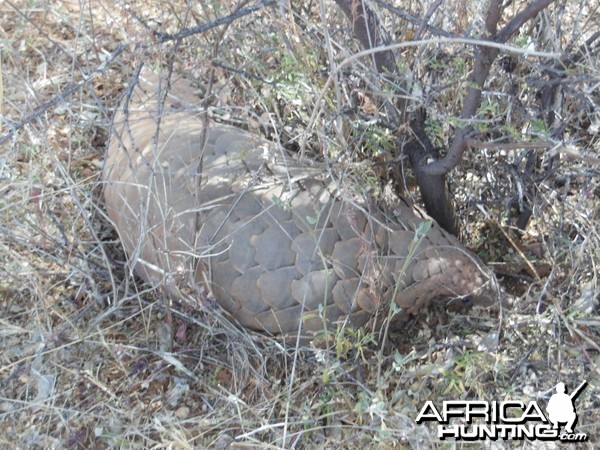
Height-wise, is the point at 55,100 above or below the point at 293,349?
above

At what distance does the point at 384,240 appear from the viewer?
71.8 inches

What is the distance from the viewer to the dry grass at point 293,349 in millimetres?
1720

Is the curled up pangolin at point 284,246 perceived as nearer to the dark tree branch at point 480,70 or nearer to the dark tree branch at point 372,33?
the dark tree branch at point 480,70

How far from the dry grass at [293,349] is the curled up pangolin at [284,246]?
91 mm

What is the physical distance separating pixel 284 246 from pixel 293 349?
0.93ft

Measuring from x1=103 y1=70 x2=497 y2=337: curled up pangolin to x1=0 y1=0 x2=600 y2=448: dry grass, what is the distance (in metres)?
0.09

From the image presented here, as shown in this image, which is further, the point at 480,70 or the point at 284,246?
the point at 284,246

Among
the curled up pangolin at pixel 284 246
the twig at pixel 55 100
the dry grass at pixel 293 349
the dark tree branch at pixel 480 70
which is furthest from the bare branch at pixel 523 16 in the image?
the twig at pixel 55 100

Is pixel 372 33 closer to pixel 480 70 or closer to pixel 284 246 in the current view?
pixel 480 70

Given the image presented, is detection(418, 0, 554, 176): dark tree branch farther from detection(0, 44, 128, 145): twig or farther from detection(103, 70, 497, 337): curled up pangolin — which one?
detection(0, 44, 128, 145): twig

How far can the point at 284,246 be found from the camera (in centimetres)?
178

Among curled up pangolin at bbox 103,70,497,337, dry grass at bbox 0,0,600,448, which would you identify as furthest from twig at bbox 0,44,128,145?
curled up pangolin at bbox 103,70,497,337

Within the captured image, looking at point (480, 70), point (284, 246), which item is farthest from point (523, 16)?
point (284, 246)

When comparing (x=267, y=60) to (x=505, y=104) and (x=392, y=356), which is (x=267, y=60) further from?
(x=392, y=356)
